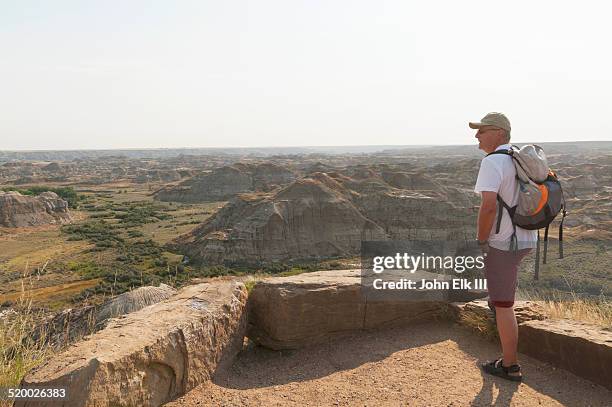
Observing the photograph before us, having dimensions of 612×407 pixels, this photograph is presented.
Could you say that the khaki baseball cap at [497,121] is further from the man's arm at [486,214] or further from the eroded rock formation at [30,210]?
the eroded rock formation at [30,210]

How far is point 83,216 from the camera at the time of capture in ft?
198

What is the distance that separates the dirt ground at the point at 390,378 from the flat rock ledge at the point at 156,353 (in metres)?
0.24

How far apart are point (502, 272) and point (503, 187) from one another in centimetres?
78

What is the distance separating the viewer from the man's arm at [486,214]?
146 inches

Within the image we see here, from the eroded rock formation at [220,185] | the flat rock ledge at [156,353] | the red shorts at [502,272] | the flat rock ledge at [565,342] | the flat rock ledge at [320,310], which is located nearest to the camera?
the flat rock ledge at [156,353]

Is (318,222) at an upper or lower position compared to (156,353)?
lower

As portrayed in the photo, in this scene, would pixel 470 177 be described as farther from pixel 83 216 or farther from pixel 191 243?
pixel 83 216

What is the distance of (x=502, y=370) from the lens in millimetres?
4293

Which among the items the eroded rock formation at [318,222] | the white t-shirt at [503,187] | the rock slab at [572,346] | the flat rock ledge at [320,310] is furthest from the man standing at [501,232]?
the eroded rock formation at [318,222]

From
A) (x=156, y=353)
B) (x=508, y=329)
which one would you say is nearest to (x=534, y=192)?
(x=508, y=329)

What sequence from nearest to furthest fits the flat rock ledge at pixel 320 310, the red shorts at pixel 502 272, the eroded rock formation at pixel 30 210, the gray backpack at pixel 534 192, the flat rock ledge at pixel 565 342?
the gray backpack at pixel 534 192 < the red shorts at pixel 502 272 < the flat rock ledge at pixel 565 342 < the flat rock ledge at pixel 320 310 < the eroded rock formation at pixel 30 210

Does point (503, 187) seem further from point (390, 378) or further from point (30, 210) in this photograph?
point (30, 210)

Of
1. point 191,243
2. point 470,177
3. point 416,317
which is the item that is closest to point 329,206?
Result: point 191,243

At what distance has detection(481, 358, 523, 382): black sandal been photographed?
4.20m
